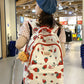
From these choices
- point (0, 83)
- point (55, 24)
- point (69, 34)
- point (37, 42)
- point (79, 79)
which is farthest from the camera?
point (69, 34)

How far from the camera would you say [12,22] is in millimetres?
7297

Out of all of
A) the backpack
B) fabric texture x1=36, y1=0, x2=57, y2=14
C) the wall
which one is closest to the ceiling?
the wall

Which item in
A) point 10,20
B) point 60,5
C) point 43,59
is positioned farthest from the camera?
point 60,5

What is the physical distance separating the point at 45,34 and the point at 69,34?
280 inches


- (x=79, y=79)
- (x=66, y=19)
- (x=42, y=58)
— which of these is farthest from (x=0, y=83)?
(x=66, y=19)

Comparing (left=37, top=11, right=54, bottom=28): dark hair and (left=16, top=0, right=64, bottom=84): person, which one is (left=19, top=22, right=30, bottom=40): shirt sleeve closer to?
(left=16, top=0, right=64, bottom=84): person

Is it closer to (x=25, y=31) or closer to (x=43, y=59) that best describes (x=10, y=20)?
(x=25, y=31)

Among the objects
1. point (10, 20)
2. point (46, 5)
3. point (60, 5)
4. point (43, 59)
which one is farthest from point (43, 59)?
point (60, 5)

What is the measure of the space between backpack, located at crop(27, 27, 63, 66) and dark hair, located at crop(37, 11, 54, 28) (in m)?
0.05

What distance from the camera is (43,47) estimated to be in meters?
1.14

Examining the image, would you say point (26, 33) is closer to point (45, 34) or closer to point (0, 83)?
point (45, 34)

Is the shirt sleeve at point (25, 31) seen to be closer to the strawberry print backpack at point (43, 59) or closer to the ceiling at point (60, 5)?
the strawberry print backpack at point (43, 59)

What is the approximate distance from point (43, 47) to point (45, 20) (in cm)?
23

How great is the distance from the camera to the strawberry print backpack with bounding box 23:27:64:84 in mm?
1120
